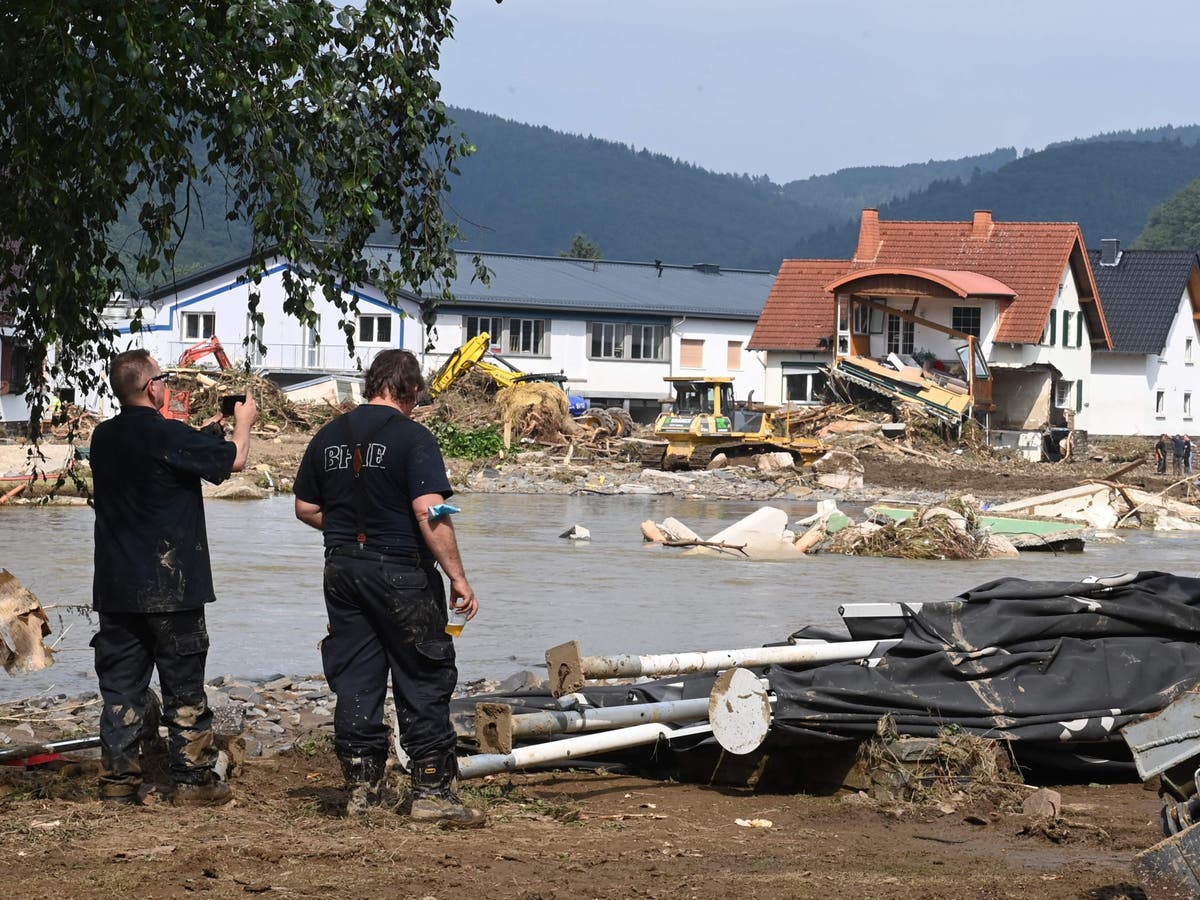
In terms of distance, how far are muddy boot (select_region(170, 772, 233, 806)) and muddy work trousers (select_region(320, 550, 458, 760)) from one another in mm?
552

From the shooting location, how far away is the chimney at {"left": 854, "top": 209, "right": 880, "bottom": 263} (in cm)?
5706

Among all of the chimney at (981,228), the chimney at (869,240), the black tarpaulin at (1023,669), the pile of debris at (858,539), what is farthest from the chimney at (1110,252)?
the black tarpaulin at (1023,669)

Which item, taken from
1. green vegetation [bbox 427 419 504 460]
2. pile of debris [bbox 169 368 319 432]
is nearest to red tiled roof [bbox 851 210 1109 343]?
green vegetation [bbox 427 419 504 460]

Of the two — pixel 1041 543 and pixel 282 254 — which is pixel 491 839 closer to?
pixel 282 254

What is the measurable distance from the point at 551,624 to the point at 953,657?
6.54m

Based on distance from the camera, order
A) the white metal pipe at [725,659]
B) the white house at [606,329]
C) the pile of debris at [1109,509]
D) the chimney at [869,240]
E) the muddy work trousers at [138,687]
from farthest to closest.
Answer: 1. the white house at [606,329]
2. the chimney at [869,240]
3. the pile of debris at [1109,509]
4. the white metal pipe at [725,659]
5. the muddy work trousers at [138,687]

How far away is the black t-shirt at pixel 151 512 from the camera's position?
6.30 metres

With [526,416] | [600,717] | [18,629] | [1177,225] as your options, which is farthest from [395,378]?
[1177,225]

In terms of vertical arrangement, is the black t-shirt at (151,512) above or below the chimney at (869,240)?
below

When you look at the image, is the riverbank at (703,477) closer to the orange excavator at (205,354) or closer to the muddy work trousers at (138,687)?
the orange excavator at (205,354)

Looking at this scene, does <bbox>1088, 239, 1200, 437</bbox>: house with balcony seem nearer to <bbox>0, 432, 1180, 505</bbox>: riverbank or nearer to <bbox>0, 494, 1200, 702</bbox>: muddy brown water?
<bbox>0, 432, 1180, 505</bbox>: riverbank

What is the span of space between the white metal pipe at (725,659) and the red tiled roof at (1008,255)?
146 feet

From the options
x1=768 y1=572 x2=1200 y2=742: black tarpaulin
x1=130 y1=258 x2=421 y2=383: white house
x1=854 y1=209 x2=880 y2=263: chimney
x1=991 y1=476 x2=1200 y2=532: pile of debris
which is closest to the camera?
x1=768 y1=572 x2=1200 y2=742: black tarpaulin

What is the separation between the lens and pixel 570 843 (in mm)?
5922
